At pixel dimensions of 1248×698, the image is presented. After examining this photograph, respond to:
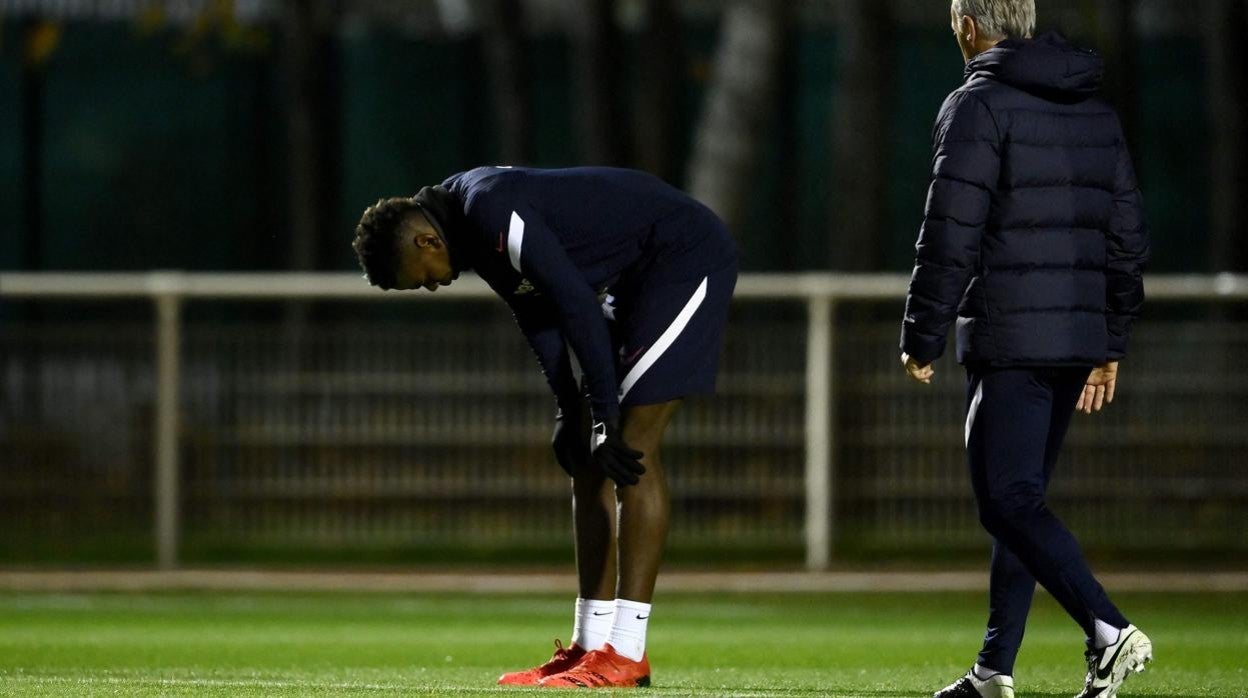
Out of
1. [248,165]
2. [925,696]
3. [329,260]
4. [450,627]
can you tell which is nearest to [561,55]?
[248,165]

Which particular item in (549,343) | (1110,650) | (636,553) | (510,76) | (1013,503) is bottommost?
(1110,650)

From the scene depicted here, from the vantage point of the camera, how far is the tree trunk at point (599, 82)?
59.6 feet

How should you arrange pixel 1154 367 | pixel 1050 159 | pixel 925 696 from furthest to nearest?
pixel 1154 367, pixel 925 696, pixel 1050 159

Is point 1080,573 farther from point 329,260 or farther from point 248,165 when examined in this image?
point 248,165

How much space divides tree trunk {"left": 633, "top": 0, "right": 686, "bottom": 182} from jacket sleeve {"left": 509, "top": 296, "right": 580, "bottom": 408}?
1070cm

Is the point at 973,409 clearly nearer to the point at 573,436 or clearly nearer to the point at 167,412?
the point at 573,436

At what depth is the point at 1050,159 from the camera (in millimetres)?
6695

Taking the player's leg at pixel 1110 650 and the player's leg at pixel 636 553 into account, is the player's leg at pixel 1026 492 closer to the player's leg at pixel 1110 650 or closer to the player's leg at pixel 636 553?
the player's leg at pixel 1110 650

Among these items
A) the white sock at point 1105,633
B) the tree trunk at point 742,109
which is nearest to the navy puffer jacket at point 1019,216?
the white sock at point 1105,633

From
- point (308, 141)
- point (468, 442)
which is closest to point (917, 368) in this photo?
point (468, 442)

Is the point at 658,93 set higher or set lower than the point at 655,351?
higher

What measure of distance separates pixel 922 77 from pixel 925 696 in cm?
1768

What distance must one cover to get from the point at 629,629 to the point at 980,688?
3.55 feet

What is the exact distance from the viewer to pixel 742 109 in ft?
58.3
